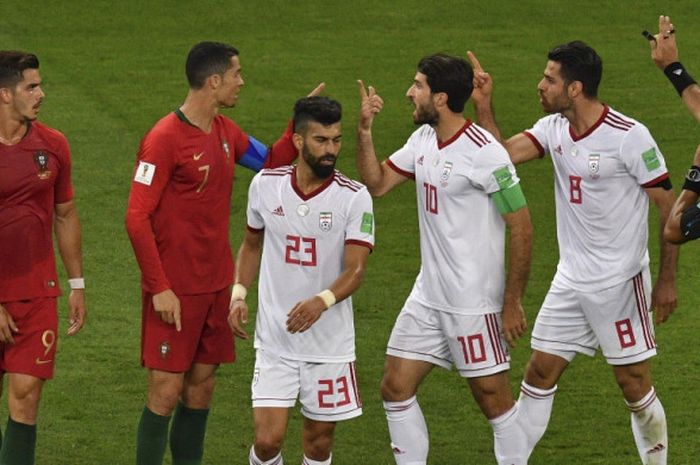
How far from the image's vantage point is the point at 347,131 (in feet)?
57.7

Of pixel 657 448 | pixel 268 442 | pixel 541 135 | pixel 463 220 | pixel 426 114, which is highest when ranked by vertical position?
pixel 426 114

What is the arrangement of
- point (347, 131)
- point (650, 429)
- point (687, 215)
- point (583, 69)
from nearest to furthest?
1. point (687, 215)
2. point (583, 69)
3. point (650, 429)
4. point (347, 131)

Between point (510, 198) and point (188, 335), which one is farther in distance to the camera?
point (188, 335)

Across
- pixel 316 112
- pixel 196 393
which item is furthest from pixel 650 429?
pixel 316 112

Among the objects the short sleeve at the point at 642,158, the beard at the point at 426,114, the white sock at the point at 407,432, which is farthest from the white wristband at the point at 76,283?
the short sleeve at the point at 642,158

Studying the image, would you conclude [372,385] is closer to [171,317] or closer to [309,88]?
[171,317]

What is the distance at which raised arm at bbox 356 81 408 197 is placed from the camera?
9.05 metres

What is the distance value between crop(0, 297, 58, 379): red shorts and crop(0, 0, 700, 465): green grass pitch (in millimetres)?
1305

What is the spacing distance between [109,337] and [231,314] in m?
3.75

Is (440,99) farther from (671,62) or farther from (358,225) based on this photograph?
(671,62)

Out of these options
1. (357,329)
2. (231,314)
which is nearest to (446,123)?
(231,314)

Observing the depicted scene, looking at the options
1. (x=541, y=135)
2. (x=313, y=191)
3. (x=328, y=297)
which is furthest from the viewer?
(x=541, y=135)

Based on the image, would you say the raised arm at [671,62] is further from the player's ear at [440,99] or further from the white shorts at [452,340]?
the white shorts at [452,340]

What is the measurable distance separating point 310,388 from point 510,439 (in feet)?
4.00
